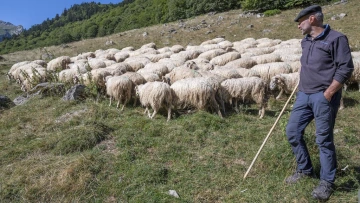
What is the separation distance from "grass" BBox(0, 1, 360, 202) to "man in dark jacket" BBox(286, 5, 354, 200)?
0.50 m

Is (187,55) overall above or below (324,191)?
above

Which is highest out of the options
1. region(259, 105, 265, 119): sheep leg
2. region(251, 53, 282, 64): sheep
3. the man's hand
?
the man's hand

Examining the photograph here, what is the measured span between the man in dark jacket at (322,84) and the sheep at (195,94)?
13.8 feet

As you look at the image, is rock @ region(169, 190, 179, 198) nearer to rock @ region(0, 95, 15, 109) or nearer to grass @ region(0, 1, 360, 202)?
grass @ region(0, 1, 360, 202)

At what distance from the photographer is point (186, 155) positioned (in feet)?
19.3

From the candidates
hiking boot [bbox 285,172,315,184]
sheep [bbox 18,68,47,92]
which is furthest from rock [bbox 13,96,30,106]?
hiking boot [bbox 285,172,315,184]

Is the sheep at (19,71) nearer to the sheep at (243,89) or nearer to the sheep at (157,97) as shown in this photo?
the sheep at (157,97)

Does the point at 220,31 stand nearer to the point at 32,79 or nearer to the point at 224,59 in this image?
the point at 224,59

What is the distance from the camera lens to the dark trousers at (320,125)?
12.5ft

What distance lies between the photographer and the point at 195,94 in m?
8.32

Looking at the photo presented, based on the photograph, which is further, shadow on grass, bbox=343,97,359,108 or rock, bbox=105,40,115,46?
rock, bbox=105,40,115,46

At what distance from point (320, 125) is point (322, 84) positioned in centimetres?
58

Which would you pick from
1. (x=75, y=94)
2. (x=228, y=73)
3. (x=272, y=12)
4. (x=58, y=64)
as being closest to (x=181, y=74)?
(x=228, y=73)

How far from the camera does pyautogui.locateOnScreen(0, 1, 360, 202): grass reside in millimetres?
4617
